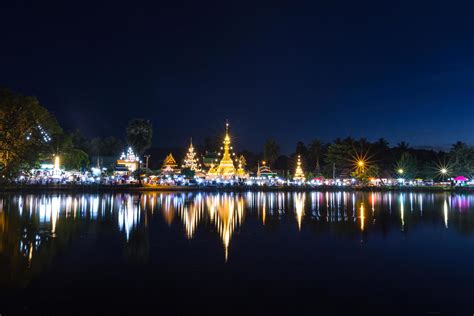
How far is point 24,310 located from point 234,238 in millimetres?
7135

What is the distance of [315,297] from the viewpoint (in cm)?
680

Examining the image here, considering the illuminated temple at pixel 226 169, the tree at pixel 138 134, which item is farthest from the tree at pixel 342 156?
the tree at pixel 138 134

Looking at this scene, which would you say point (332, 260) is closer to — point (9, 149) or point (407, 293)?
point (407, 293)

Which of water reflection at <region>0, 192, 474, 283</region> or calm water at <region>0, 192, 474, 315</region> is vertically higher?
water reflection at <region>0, 192, 474, 283</region>

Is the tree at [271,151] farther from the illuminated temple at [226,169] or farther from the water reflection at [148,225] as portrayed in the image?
the water reflection at [148,225]

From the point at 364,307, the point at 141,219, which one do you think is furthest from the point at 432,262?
the point at 141,219

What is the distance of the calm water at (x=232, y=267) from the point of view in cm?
647

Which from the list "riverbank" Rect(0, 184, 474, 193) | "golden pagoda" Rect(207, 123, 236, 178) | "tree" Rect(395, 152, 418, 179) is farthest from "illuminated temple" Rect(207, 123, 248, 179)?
"tree" Rect(395, 152, 418, 179)

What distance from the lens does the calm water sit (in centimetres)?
647

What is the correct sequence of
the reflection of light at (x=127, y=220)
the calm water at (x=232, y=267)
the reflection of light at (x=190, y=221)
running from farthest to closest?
the reflection of light at (x=127, y=220) < the reflection of light at (x=190, y=221) < the calm water at (x=232, y=267)

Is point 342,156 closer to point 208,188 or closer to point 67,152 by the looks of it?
point 208,188

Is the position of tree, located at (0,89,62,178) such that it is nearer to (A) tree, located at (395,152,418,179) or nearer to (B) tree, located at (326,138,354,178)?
(B) tree, located at (326,138,354,178)

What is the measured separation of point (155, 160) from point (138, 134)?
135 feet

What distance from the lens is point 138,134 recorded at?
5934 centimetres
